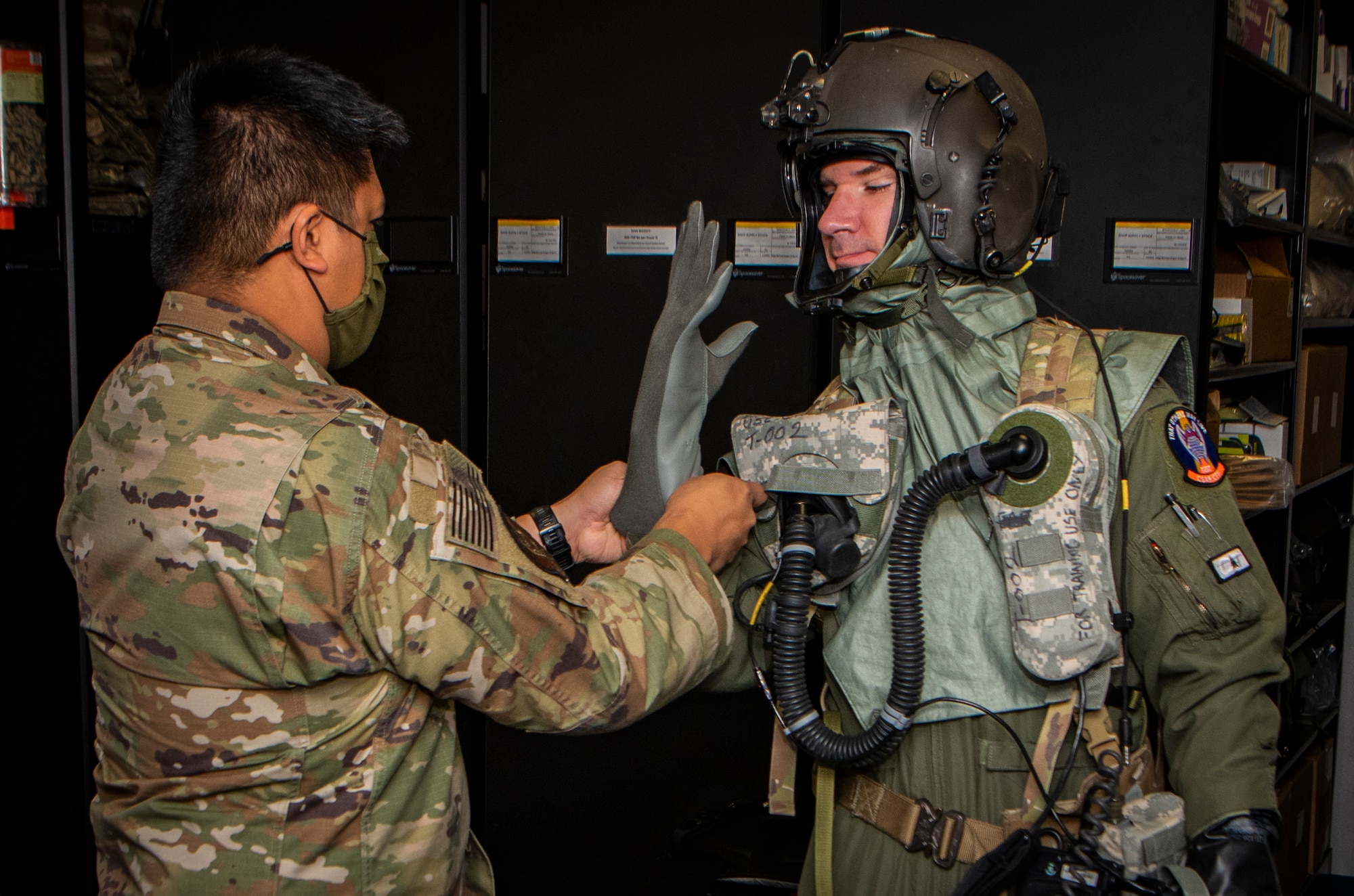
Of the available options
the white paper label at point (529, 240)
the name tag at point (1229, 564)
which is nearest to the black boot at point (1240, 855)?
the name tag at point (1229, 564)

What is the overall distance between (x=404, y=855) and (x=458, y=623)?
346 mm

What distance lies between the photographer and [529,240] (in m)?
2.46

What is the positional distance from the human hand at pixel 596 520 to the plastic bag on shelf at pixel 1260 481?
160cm

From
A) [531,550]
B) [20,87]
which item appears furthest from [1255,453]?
[20,87]

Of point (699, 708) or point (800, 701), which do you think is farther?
point (699, 708)

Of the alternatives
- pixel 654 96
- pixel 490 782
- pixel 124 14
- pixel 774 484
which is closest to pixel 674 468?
pixel 774 484

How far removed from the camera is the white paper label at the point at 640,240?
240 cm

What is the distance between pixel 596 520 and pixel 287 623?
771mm

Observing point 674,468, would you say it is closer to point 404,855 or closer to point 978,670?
point 978,670

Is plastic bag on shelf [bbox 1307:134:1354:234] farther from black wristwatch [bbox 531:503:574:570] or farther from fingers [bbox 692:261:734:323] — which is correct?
black wristwatch [bbox 531:503:574:570]

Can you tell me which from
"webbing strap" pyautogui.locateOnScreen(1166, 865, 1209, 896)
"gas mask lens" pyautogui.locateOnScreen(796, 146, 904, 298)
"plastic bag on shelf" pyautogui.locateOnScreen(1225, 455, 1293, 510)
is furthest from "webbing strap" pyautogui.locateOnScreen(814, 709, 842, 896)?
"plastic bag on shelf" pyautogui.locateOnScreen(1225, 455, 1293, 510)

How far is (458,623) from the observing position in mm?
1171

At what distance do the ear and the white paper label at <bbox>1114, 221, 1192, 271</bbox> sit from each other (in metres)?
1.61

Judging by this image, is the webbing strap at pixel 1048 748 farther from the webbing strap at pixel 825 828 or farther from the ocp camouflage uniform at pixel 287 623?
the ocp camouflage uniform at pixel 287 623
